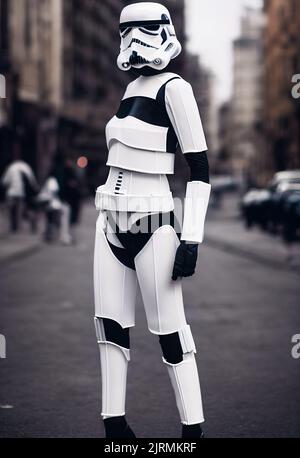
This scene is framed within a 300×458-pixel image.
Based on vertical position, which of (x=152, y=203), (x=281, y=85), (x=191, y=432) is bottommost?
(x=191, y=432)

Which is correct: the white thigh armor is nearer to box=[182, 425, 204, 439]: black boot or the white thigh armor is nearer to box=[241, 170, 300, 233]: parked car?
box=[182, 425, 204, 439]: black boot

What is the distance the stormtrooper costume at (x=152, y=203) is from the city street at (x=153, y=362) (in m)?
0.94

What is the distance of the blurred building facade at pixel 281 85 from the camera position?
146 ft

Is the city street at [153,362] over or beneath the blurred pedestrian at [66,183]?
beneath

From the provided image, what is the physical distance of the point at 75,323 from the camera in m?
8.59

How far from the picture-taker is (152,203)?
12.5 ft

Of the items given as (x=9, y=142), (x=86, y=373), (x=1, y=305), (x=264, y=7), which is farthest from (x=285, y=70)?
(x=86, y=373)

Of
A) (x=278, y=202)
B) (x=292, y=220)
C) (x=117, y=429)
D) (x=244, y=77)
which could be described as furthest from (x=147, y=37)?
(x=244, y=77)

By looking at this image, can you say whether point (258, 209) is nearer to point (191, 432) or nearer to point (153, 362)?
point (153, 362)

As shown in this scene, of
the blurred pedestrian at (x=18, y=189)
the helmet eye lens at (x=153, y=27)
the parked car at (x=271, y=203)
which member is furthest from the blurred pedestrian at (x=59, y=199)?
the helmet eye lens at (x=153, y=27)

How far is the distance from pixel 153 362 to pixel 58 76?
45845 mm

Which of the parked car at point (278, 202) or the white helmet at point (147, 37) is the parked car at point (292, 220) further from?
the white helmet at point (147, 37)

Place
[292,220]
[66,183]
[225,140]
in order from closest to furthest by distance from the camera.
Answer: [292,220] → [66,183] → [225,140]

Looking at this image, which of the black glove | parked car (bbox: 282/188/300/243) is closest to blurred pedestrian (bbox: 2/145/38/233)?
parked car (bbox: 282/188/300/243)
